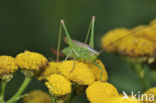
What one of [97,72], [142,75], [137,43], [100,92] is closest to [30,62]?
[97,72]

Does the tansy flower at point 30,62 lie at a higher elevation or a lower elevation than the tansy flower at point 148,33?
lower

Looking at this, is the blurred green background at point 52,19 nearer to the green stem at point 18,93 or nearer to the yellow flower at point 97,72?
the yellow flower at point 97,72

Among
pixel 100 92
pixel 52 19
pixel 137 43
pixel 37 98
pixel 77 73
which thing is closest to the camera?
pixel 100 92

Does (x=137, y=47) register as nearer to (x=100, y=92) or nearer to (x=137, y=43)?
(x=137, y=43)

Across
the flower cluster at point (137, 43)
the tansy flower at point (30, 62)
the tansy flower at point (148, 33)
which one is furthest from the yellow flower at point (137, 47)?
the tansy flower at point (30, 62)

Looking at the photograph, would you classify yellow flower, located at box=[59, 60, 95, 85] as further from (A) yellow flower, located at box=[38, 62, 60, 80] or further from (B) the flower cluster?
(B) the flower cluster

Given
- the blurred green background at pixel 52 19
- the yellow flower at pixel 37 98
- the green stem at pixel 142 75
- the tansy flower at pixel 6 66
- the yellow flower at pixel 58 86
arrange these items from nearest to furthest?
the yellow flower at pixel 58 86 → the tansy flower at pixel 6 66 → the yellow flower at pixel 37 98 → the green stem at pixel 142 75 → the blurred green background at pixel 52 19

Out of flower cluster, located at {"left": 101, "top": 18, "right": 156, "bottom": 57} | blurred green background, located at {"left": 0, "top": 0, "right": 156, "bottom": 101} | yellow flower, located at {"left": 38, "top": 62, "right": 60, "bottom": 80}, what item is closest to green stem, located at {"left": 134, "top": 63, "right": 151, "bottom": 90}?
flower cluster, located at {"left": 101, "top": 18, "right": 156, "bottom": 57}

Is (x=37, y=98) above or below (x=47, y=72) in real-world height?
below
